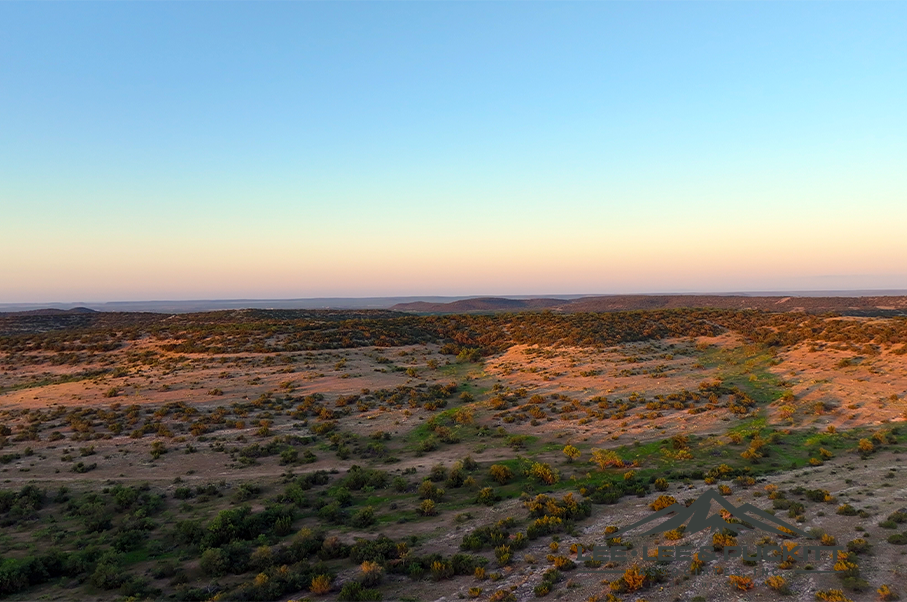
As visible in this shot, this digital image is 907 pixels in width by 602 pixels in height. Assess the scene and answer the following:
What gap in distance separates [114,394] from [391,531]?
3193cm

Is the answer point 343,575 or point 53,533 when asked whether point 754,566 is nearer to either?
point 343,575

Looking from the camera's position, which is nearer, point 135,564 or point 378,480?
point 135,564

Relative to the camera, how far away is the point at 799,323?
59438 mm

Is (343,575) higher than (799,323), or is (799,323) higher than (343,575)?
(799,323)

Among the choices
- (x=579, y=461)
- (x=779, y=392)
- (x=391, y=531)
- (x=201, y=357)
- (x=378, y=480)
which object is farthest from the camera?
(x=201, y=357)

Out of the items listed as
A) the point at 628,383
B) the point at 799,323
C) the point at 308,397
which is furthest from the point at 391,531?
the point at 799,323

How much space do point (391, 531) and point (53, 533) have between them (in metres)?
Result: 12.8

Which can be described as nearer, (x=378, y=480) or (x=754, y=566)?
(x=754, y=566)

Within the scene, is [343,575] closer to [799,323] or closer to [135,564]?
[135,564]

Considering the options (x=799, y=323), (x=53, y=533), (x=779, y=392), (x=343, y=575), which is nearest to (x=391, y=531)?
(x=343, y=575)

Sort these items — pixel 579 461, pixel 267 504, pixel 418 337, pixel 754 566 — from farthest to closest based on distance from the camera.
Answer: pixel 418 337 → pixel 579 461 → pixel 267 504 → pixel 754 566

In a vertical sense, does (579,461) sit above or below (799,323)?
below

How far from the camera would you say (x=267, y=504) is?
19469mm

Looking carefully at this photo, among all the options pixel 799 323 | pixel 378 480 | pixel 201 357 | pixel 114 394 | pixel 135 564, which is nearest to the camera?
pixel 135 564
